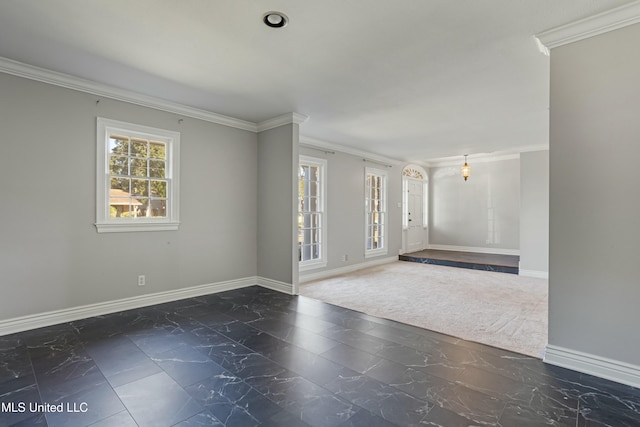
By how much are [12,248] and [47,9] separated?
230 cm

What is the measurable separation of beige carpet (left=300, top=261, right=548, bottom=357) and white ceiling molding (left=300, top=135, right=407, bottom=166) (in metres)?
2.61

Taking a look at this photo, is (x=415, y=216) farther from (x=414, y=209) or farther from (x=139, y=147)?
(x=139, y=147)

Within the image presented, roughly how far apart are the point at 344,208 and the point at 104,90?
4.54 metres

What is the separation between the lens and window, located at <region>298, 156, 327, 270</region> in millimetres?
5957

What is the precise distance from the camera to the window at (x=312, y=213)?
596 centimetres

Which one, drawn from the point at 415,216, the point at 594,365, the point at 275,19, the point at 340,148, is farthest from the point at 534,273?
the point at 275,19

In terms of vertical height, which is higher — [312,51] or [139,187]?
[312,51]

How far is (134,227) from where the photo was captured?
154 inches

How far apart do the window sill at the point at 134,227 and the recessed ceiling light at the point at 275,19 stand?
291 cm

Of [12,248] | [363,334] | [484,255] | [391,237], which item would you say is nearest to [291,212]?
[363,334]

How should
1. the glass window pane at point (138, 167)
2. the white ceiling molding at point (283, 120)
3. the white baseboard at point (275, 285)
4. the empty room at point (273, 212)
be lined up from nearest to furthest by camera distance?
the empty room at point (273, 212) < the glass window pane at point (138, 167) < the white ceiling molding at point (283, 120) < the white baseboard at point (275, 285)

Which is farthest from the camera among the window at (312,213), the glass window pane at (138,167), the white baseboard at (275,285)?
the window at (312,213)

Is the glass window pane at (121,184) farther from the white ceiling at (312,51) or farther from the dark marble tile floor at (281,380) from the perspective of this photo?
the dark marble tile floor at (281,380)

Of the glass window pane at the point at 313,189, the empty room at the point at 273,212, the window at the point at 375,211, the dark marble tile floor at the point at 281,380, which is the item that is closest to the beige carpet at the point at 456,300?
the empty room at the point at 273,212
